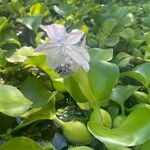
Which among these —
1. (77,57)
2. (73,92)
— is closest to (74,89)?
(73,92)

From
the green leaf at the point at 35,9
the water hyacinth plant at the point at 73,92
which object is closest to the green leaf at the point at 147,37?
the water hyacinth plant at the point at 73,92

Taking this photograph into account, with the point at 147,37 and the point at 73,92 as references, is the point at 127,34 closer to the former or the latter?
the point at 147,37

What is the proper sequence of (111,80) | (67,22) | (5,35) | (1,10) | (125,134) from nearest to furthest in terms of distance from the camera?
(125,134) → (111,80) → (5,35) → (67,22) → (1,10)

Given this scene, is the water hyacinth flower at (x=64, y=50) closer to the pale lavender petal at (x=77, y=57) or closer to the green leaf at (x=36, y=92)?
the pale lavender petal at (x=77, y=57)

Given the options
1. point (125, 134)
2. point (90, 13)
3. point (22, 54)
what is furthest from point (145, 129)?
point (90, 13)

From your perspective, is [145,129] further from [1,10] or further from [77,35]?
[1,10]

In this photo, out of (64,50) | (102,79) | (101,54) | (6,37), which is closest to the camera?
(64,50)
